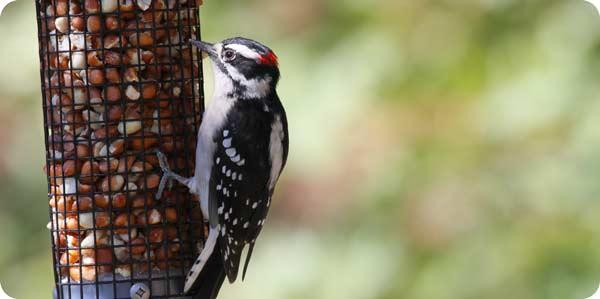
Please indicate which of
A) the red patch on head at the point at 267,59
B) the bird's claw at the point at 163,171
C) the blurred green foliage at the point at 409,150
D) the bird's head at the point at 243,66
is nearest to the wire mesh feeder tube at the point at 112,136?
the bird's claw at the point at 163,171

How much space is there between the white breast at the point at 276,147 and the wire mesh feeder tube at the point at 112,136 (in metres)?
0.44

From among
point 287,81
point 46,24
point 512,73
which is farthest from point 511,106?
point 46,24

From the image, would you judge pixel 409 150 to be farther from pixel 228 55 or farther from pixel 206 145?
pixel 206 145

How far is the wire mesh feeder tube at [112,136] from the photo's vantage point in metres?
5.60

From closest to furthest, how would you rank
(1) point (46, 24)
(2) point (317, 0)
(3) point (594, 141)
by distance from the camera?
(1) point (46, 24) → (3) point (594, 141) → (2) point (317, 0)

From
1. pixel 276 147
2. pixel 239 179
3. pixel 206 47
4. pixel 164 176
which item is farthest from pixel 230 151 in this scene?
pixel 206 47

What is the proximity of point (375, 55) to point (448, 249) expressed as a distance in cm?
126

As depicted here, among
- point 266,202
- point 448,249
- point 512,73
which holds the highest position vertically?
point 512,73

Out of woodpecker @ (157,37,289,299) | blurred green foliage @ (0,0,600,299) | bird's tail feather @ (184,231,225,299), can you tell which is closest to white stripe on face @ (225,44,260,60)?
woodpecker @ (157,37,289,299)

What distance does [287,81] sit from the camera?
789 cm

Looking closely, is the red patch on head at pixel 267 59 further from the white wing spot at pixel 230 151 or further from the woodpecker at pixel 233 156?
the white wing spot at pixel 230 151

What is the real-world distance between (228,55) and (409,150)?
252 cm

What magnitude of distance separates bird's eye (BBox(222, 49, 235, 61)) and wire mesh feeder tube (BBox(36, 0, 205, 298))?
186 mm

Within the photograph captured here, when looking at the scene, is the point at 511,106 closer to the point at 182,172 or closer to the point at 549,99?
the point at 549,99
